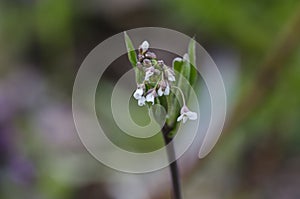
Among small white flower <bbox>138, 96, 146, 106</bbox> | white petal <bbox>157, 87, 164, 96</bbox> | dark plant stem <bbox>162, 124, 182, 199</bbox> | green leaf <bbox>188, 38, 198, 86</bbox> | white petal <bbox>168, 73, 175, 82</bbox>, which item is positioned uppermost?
green leaf <bbox>188, 38, 198, 86</bbox>

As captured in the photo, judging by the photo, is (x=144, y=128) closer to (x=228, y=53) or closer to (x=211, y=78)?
(x=211, y=78)

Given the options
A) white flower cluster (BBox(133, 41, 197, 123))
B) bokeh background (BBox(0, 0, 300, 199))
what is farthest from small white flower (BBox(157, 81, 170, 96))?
bokeh background (BBox(0, 0, 300, 199))

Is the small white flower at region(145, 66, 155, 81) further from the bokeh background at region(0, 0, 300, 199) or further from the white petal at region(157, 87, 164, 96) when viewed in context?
the bokeh background at region(0, 0, 300, 199)

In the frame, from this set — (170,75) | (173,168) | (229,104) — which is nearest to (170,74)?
(170,75)

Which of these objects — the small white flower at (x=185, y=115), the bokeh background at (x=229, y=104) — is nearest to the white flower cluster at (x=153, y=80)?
the small white flower at (x=185, y=115)

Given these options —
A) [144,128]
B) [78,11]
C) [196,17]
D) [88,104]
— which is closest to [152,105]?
[144,128]

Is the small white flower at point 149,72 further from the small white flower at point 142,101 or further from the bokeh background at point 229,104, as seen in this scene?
the bokeh background at point 229,104

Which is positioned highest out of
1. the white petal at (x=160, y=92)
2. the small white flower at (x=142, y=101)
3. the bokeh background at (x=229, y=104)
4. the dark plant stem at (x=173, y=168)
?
the bokeh background at (x=229, y=104)
